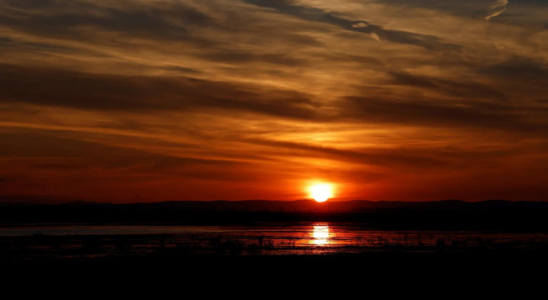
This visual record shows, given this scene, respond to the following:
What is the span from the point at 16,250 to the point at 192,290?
21120mm

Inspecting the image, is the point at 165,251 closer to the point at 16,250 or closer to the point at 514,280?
the point at 16,250

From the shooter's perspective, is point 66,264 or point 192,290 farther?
point 66,264

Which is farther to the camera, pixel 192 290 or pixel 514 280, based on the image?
pixel 514 280

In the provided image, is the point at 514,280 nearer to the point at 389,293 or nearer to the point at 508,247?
the point at 389,293

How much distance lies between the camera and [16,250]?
38.0 metres

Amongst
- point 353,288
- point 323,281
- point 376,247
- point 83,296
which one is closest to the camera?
point 83,296

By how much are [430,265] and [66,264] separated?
20.1 meters

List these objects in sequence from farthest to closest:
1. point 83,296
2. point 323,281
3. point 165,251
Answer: point 165,251 < point 323,281 < point 83,296

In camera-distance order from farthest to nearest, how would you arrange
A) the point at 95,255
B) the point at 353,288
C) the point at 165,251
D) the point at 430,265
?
the point at 165,251
the point at 95,255
the point at 430,265
the point at 353,288

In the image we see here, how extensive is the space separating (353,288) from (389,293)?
1.68m

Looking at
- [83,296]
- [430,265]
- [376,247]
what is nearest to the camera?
[83,296]

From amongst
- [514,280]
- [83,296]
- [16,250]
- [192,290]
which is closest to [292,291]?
[192,290]

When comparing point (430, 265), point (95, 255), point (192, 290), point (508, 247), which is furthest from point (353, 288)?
point (508, 247)

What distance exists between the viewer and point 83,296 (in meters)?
21.5
